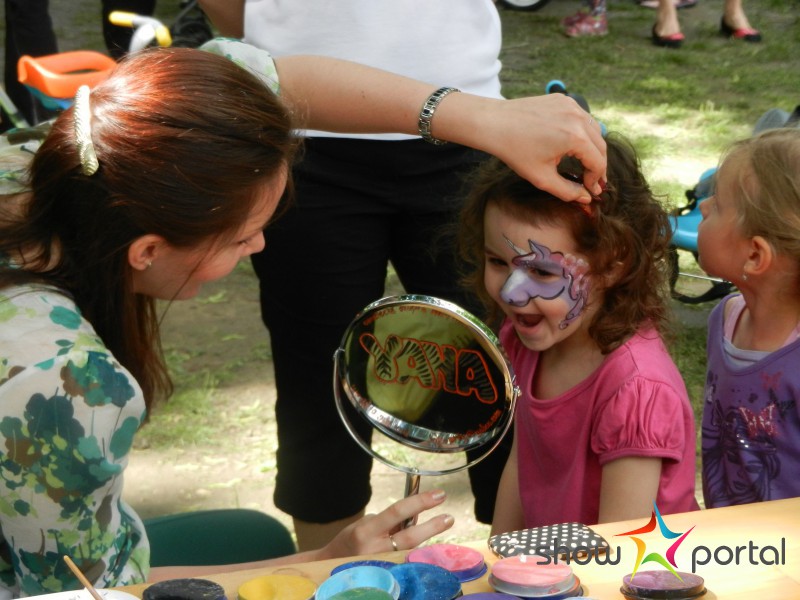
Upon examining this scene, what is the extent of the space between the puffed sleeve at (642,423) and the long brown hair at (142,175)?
26.3 inches

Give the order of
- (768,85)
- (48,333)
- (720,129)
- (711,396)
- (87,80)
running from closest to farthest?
(48,333), (711,396), (87,80), (720,129), (768,85)

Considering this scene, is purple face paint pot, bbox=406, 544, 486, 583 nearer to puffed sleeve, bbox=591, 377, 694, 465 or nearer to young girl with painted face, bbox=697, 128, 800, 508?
puffed sleeve, bbox=591, 377, 694, 465

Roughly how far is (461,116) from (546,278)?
31cm

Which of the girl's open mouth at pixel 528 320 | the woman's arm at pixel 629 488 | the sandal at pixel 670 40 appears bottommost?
the woman's arm at pixel 629 488

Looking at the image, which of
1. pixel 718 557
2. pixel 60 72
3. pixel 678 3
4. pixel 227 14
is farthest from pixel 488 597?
pixel 678 3

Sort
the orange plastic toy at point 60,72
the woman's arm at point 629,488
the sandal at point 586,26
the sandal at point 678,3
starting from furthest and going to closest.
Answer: the sandal at point 678,3, the sandal at point 586,26, the orange plastic toy at point 60,72, the woman's arm at point 629,488

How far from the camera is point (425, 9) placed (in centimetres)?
182

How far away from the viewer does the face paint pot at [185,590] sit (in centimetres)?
108

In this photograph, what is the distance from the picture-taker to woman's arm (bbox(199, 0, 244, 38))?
1.97 m

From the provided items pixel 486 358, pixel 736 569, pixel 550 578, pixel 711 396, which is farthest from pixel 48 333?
pixel 711 396

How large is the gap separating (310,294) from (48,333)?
0.76 metres

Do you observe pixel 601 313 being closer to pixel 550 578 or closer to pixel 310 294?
pixel 310 294

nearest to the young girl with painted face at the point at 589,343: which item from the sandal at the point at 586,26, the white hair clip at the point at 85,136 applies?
the white hair clip at the point at 85,136

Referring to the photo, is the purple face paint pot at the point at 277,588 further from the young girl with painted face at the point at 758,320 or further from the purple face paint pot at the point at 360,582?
the young girl with painted face at the point at 758,320
